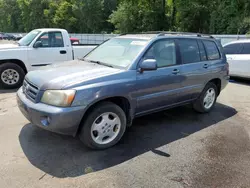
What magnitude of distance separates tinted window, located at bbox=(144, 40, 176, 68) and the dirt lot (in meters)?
1.24

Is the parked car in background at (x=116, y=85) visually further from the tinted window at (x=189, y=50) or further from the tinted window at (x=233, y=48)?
the tinted window at (x=233, y=48)

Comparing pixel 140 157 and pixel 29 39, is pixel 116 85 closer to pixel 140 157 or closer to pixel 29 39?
pixel 140 157

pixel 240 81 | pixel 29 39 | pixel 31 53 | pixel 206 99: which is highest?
pixel 29 39

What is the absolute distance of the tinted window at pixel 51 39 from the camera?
23.5 feet

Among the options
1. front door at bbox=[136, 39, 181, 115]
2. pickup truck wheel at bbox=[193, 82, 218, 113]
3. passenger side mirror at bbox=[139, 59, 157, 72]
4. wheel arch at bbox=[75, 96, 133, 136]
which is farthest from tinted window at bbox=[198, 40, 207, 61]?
wheel arch at bbox=[75, 96, 133, 136]

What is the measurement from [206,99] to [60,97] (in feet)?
11.3

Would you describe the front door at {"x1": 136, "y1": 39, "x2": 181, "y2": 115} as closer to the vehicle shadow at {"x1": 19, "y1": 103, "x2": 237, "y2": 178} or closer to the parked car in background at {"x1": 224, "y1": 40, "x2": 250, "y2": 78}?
the vehicle shadow at {"x1": 19, "y1": 103, "x2": 237, "y2": 178}

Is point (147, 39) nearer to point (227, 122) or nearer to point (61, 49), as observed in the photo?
point (227, 122)

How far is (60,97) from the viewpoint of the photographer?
3.04m

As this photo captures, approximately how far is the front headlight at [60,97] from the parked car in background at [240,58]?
719cm

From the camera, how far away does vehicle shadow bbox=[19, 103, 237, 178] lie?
3.10 meters

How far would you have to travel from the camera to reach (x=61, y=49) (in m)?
7.40

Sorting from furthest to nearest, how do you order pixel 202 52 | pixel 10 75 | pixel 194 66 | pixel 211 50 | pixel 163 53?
1. pixel 10 75
2. pixel 211 50
3. pixel 202 52
4. pixel 194 66
5. pixel 163 53

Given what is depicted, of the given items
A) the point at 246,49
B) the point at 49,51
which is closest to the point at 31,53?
the point at 49,51
